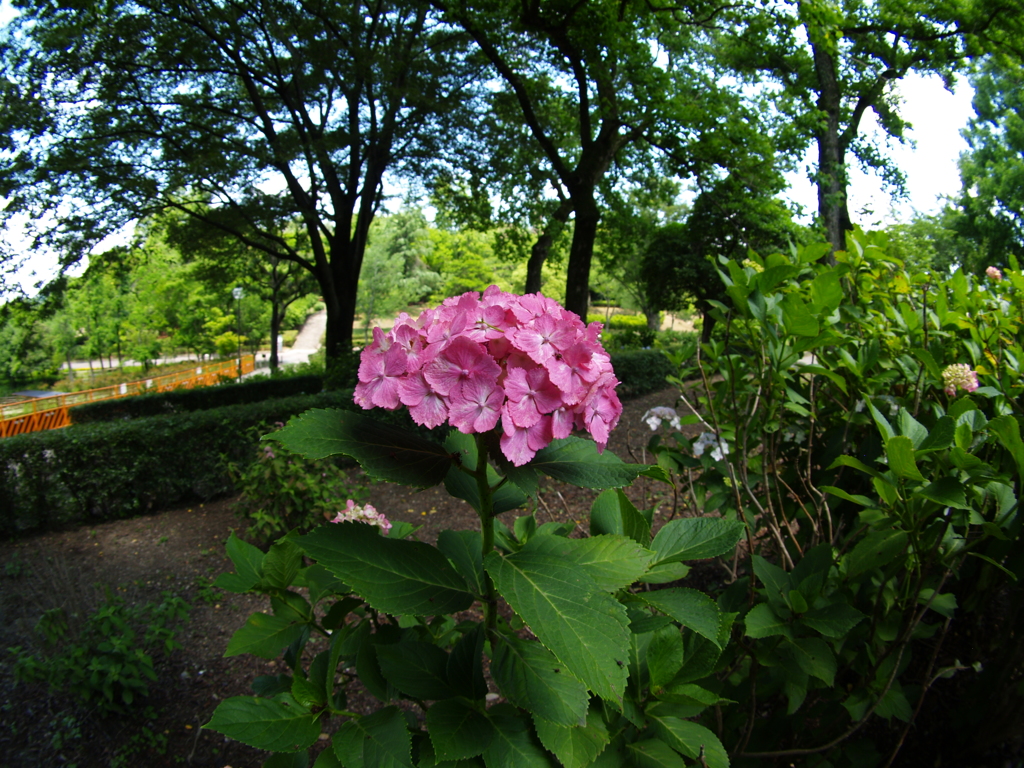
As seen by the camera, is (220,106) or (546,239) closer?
(220,106)

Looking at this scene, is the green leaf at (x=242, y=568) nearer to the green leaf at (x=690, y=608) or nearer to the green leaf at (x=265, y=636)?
the green leaf at (x=265, y=636)

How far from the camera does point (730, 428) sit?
2.27 m

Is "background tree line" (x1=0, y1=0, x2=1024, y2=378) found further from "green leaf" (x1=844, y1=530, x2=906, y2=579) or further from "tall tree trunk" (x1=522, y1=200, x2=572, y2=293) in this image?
"green leaf" (x1=844, y1=530, x2=906, y2=579)

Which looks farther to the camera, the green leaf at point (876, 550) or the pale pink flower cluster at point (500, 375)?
the green leaf at point (876, 550)

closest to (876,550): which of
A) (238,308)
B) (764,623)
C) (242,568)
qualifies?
(764,623)

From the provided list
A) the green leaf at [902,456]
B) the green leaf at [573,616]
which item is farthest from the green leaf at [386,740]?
the green leaf at [902,456]

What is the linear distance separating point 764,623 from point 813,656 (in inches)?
4.6

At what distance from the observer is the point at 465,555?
1.08 metres

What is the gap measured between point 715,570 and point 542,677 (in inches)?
135

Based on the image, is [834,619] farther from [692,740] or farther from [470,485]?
[470,485]

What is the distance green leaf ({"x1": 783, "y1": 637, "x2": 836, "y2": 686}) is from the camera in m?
1.17

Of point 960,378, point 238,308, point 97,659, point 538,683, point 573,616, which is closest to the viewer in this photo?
point 573,616

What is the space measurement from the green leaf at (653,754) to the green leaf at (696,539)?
319 mm

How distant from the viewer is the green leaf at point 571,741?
33.2 inches
